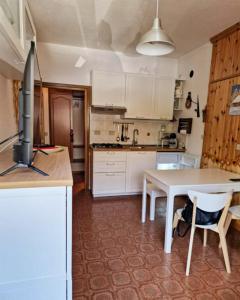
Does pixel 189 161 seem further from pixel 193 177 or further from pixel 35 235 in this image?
pixel 35 235

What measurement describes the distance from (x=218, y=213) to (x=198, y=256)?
21.5 inches

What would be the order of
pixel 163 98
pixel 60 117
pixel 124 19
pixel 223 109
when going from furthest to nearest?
pixel 60 117, pixel 163 98, pixel 223 109, pixel 124 19

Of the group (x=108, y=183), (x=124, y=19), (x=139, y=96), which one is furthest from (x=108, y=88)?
(x=108, y=183)

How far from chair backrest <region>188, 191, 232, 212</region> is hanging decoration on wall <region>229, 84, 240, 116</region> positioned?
139 centimetres

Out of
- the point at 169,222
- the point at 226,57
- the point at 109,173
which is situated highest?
the point at 226,57

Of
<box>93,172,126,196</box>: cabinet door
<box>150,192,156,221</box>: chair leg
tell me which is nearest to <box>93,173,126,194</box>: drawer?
<box>93,172,126,196</box>: cabinet door

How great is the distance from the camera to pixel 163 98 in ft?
12.8

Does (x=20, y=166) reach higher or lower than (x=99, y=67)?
lower

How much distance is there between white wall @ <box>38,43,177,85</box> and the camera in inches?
A: 139

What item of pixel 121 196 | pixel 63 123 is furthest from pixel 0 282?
pixel 63 123

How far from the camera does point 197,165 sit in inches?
134

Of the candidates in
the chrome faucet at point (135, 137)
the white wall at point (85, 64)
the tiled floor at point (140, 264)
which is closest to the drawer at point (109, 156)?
the chrome faucet at point (135, 137)

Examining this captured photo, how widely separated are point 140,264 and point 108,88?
2.81m

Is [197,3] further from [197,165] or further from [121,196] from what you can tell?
[121,196]
